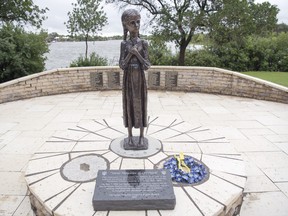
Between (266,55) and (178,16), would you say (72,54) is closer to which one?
(178,16)

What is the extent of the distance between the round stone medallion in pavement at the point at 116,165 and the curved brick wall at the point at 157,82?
3661 millimetres

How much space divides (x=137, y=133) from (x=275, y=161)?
2.23 metres

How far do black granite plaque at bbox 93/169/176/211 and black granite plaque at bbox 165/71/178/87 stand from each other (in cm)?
557

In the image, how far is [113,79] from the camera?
802 centimetres

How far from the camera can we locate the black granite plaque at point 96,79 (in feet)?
26.0

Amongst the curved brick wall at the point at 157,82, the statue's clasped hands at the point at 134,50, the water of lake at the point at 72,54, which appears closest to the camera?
Result: the statue's clasped hands at the point at 134,50

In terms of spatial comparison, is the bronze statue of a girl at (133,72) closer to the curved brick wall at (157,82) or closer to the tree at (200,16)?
the curved brick wall at (157,82)

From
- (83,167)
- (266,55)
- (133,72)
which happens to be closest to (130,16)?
(133,72)

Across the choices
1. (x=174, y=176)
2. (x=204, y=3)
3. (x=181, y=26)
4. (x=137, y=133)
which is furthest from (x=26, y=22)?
(x=174, y=176)

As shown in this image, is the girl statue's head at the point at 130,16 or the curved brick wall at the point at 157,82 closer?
the girl statue's head at the point at 130,16

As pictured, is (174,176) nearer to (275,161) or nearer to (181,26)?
(275,161)

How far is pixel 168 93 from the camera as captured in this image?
7.80 meters

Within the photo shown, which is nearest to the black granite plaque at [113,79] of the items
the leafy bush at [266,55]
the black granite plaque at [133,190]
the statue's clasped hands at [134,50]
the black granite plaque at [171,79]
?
the black granite plaque at [171,79]

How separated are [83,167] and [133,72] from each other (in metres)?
1.37
